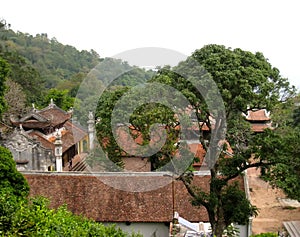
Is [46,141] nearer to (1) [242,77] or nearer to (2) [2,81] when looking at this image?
(2) [2,81]

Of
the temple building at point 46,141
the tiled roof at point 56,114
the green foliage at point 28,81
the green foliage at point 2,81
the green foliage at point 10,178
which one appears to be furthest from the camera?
the green foliage at point 28,81

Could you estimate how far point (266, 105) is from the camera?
30.7 feet

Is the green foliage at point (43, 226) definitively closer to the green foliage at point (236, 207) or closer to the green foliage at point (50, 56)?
the green foliage at point (236, 207)

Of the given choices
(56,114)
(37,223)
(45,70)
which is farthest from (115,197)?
(45,70)

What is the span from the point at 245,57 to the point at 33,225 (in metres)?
5.80

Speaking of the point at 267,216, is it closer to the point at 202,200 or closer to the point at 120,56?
the point at 202,200

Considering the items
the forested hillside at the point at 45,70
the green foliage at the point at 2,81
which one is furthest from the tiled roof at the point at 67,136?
the green foliage at the point at 2,81

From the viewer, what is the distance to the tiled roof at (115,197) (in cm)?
1241

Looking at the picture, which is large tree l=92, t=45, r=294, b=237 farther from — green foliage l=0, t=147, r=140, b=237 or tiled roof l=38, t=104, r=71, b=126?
tiled roof l=38, t=104, r=71, b=126

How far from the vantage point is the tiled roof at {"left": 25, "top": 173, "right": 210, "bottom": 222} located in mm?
12414

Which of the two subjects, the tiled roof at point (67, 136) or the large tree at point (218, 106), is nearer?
the large tree at point (218, 106)

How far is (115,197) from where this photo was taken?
1284 centimetres

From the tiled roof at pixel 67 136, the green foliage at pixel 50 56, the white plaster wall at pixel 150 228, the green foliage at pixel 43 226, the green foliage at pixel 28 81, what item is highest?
the green foliage at pixel 50 56

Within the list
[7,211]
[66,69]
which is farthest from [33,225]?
[66,69]
